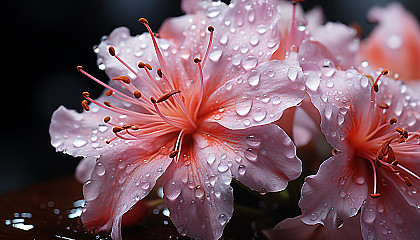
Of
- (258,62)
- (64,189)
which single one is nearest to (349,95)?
(258,62)

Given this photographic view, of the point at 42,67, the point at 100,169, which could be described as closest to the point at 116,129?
the point at 100,169

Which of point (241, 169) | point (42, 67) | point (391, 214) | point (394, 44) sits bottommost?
point (42, 67)

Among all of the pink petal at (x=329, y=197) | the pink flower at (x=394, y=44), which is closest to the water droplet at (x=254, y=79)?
the pink petal at (x=329, y=197)

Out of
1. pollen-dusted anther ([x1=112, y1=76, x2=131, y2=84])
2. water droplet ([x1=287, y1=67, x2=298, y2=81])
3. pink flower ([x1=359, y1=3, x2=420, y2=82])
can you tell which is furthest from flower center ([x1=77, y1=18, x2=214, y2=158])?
pink flower ([x1=359, y1=3, x2=420, y2=82])

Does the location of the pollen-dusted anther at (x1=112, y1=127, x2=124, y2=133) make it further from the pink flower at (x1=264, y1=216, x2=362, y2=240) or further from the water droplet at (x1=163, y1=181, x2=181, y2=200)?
the pink flower at (x1=264, y1=216, x2=362, y2=240)

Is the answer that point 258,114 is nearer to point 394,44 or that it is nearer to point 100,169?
point 100,169

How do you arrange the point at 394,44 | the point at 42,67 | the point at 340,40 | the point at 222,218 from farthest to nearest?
the point at 42,67 < the point at 394,44 < the point at 340,40 < the point at 222,218
